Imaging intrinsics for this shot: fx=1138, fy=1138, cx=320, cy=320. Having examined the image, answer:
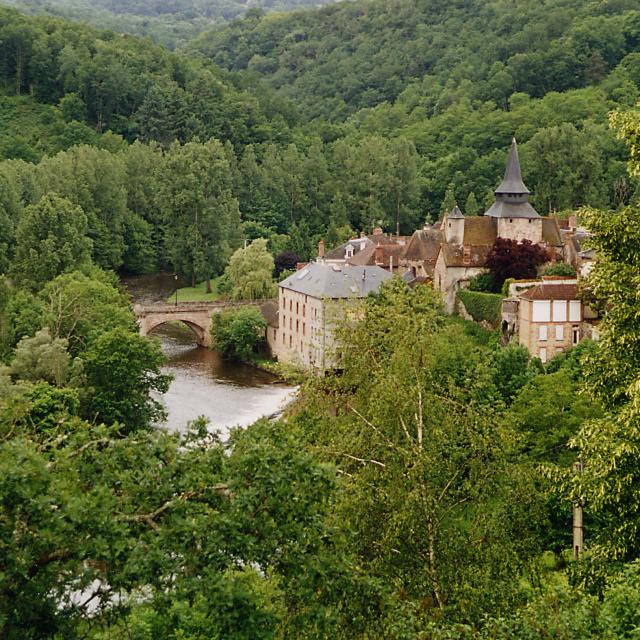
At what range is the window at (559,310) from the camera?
145 feet

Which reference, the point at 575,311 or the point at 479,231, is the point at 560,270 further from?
the point at 479,231

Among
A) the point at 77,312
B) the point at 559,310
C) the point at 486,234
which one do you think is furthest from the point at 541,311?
the point at 77,312

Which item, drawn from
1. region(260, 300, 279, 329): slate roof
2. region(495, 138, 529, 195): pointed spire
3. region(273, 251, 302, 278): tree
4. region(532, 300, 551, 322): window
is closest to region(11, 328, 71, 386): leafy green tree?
region(532, 300, 551, 322): window

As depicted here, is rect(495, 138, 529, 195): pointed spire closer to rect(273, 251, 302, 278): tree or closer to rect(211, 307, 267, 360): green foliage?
rect(211, 307, 267, 360): green foliage

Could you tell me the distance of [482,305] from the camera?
5062 centimetres

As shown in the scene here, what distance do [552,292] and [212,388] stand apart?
1929cm

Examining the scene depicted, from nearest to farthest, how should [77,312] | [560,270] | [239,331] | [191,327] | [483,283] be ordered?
[560,270] → [77,312] → [483,283] → [239,331] → [191,327]

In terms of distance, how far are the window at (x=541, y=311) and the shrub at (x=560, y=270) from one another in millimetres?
4988

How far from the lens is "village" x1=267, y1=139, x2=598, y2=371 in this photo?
44.2 meters

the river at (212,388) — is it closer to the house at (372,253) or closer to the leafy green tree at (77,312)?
the leafy green tree at (77,312)

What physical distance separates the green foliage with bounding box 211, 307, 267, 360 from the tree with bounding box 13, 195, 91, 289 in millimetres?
8542

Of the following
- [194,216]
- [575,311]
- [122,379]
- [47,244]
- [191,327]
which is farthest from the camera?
[194,216]

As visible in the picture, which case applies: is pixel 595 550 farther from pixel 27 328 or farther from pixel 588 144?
pixel 588 144

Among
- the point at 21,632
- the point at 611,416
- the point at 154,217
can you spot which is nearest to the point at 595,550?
the point at 611,416
